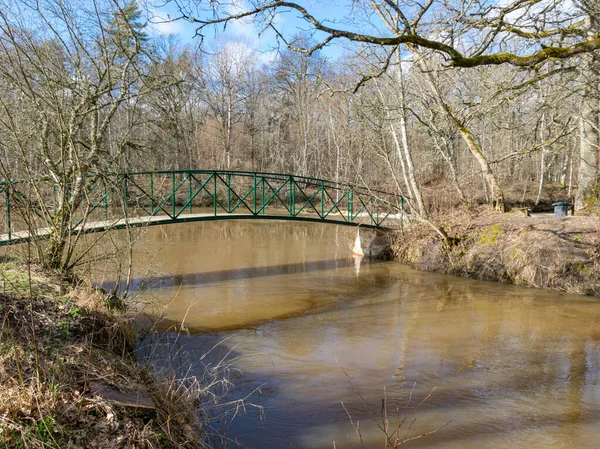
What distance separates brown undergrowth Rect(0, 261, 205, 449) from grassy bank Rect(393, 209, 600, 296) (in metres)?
7.90

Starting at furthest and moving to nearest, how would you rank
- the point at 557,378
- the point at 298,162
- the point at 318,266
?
the point at 298,162 < the point at 318,266 < the point at 557,378

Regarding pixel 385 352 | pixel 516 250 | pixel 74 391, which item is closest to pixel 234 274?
pixel 385 352

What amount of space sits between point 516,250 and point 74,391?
357 inches

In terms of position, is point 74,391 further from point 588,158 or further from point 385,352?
point 588,158

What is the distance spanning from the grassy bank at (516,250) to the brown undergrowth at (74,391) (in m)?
7.90

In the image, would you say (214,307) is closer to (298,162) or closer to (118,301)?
(118,301)

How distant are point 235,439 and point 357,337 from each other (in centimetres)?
305

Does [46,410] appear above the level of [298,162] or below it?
below

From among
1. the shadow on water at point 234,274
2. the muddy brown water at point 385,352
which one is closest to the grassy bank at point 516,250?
Answer: the muddy brown water at point 385,352

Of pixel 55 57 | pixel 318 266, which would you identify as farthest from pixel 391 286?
pixel 55 57

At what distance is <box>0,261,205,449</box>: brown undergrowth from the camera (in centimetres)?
292

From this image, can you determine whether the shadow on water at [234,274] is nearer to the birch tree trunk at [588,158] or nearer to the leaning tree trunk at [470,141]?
the leaning tree trunk at [470,141]

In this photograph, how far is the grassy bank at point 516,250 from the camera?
9133 mm

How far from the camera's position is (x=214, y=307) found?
8.23 meters
